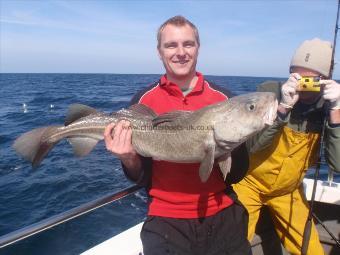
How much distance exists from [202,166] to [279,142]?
4.60 ft

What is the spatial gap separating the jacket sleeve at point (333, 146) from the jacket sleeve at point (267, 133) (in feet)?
1.44

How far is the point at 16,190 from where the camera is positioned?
9.94m

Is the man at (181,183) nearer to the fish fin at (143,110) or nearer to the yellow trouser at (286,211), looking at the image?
the fish fin at (143,110)

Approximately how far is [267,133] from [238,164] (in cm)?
49

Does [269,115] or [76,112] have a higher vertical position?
[269,115]

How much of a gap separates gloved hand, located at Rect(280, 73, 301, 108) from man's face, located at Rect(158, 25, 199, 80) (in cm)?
92

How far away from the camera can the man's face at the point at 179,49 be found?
3.40m

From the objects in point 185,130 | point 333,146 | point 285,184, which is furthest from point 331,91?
point 185,130

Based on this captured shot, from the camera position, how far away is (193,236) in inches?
129

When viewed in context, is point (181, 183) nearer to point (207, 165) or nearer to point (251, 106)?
point (207, 165)

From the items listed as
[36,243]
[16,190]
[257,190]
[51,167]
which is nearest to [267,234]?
[257,190]

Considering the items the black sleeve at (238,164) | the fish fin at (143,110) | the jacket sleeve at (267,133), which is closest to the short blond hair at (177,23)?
the fish fin at (143,110)

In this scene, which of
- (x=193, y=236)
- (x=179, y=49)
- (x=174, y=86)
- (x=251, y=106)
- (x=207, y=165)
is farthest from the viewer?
(x=174, y=86)

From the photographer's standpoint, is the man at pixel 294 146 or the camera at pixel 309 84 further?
the man at pixel 294 146
